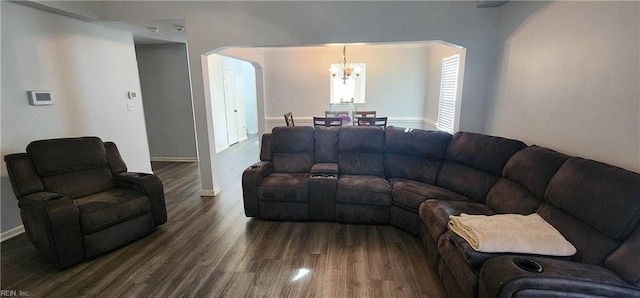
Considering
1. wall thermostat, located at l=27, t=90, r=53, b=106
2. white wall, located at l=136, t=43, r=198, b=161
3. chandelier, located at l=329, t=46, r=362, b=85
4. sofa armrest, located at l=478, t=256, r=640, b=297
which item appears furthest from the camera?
chandelier, located at l=329, t=46, r=362, b=85

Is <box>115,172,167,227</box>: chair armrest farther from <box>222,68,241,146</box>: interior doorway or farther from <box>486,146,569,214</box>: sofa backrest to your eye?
<box>222,68,241,146</box>: interior doorway

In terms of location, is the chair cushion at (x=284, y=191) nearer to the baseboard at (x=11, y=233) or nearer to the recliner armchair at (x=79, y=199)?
the recliner armchair at (x=79, y=199)

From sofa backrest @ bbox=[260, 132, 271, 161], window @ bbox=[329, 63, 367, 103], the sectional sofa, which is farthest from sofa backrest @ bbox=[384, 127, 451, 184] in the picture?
window @ bbox=[329, 63, 367, 103]

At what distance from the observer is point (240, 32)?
3.64 m

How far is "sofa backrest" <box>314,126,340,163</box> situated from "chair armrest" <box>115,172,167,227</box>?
1.84m

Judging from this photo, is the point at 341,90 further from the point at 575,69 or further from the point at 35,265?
the point at 35,265

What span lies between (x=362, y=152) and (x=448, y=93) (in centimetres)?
227

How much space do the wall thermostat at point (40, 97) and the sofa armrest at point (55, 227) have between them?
47.5 inches

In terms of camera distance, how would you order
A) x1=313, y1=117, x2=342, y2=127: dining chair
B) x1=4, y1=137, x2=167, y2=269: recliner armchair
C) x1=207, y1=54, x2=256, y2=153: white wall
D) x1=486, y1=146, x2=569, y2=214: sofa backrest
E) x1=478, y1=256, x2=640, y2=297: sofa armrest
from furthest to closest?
x1=207, y1=54, x2=256, y2=153: white wall, x1=313, y1=117, x2=342, y2=127: dining chair, x1=4, y1=137, x2=167, y2=269: recliner armchair, x1=486, y1=146, x2=569, y2=214: sofa backrest, x1=478, y1=256, x2=640, y2=297: sofa armrest

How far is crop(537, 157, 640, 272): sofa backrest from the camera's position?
1534 mm

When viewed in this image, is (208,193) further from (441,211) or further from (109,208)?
(441,211)

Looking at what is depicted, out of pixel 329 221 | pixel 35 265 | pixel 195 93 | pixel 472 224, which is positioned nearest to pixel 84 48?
pixel 195 93

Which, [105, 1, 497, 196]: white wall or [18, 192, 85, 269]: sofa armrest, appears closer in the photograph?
[18, 192, 85, 269]: sofa armrest

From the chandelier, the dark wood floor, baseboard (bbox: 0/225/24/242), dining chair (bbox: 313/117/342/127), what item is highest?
the chandelier
